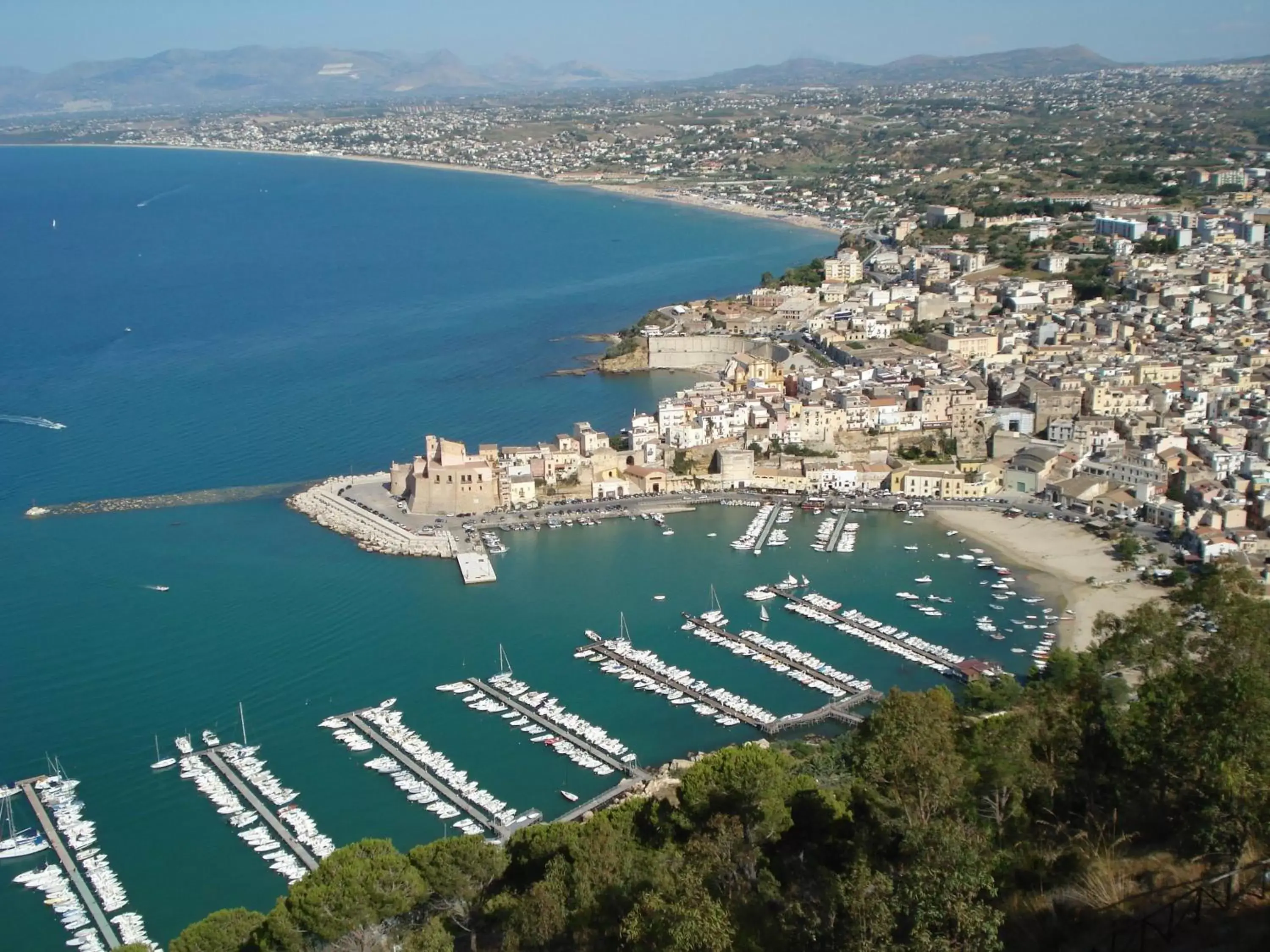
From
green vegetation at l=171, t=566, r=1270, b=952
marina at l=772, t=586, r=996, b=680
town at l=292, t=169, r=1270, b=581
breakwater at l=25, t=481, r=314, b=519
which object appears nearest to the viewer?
green vegetation at l=171, t=566, r=1270, b=952

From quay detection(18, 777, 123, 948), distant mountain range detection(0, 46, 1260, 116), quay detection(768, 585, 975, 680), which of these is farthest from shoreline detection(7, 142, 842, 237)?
distant mountain range detection(0, 46, 1260, 116)

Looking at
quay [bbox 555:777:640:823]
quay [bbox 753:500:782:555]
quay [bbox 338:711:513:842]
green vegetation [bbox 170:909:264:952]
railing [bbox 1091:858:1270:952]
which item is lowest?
quay [bbox 338:711:513:842]

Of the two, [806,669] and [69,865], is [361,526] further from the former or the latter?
[69,865]

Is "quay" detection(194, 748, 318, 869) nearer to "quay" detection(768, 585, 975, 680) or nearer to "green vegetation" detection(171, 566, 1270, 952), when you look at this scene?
"green vegetation" detection(171, 566, 1270, 952)

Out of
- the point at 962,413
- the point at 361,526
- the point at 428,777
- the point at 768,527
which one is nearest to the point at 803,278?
the point at 962,413

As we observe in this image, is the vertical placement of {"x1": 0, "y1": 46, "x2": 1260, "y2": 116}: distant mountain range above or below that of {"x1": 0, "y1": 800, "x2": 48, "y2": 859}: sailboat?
above

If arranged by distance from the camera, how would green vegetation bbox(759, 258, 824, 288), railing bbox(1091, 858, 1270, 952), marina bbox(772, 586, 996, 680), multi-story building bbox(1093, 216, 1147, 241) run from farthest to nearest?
multi-story building bbox(1093, 216, 1147, 241)
green vegetation bbox(759, 258, 824, 288)
marina bbox(772, 586, 996, 680)
railing bbox(1091, 858, 1270, 952)

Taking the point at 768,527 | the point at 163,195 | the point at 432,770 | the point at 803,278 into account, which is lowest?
the point at 432,770

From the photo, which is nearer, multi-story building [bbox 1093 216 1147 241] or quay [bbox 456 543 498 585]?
quay [bbox 456 543 498 585]
